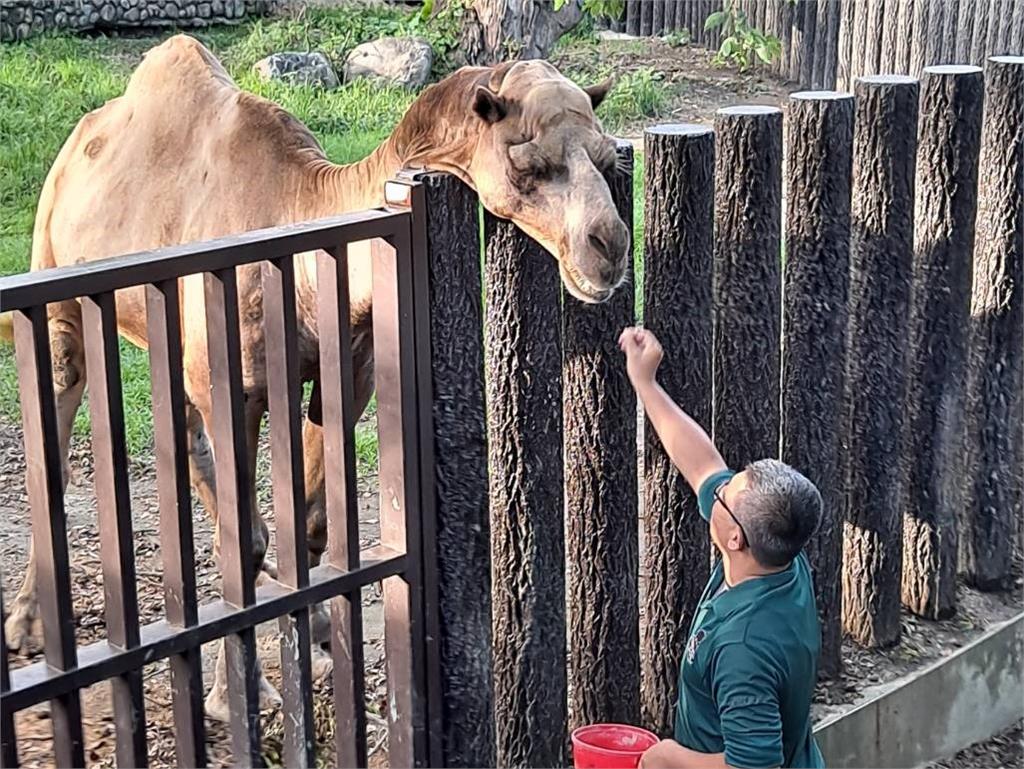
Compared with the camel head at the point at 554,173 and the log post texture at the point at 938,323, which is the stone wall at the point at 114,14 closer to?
the log post texture at the point at 938,323

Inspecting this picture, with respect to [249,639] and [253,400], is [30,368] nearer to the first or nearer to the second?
[249,639]

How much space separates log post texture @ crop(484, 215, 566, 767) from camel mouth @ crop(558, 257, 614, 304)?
0.17m

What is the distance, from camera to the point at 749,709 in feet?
11.5

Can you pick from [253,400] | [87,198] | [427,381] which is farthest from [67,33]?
[427,381]

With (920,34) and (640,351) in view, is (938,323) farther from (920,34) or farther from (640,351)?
(920,34)

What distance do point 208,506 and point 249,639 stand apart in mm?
1951

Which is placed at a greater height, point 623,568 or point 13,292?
point 13,292

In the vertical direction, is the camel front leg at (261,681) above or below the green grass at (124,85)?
below

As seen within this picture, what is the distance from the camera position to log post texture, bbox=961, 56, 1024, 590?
5645mm

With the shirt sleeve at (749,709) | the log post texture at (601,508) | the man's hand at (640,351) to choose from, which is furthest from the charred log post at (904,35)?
the shirt sleeve at (749,709)

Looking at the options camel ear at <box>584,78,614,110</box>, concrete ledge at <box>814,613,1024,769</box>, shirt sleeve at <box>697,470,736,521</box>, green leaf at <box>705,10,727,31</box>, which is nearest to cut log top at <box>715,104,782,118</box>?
camel ear at <box>584,78,614,110</box>

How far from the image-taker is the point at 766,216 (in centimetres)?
471

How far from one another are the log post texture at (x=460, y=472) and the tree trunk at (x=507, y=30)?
11218mm

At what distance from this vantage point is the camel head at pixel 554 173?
12.6 ft
